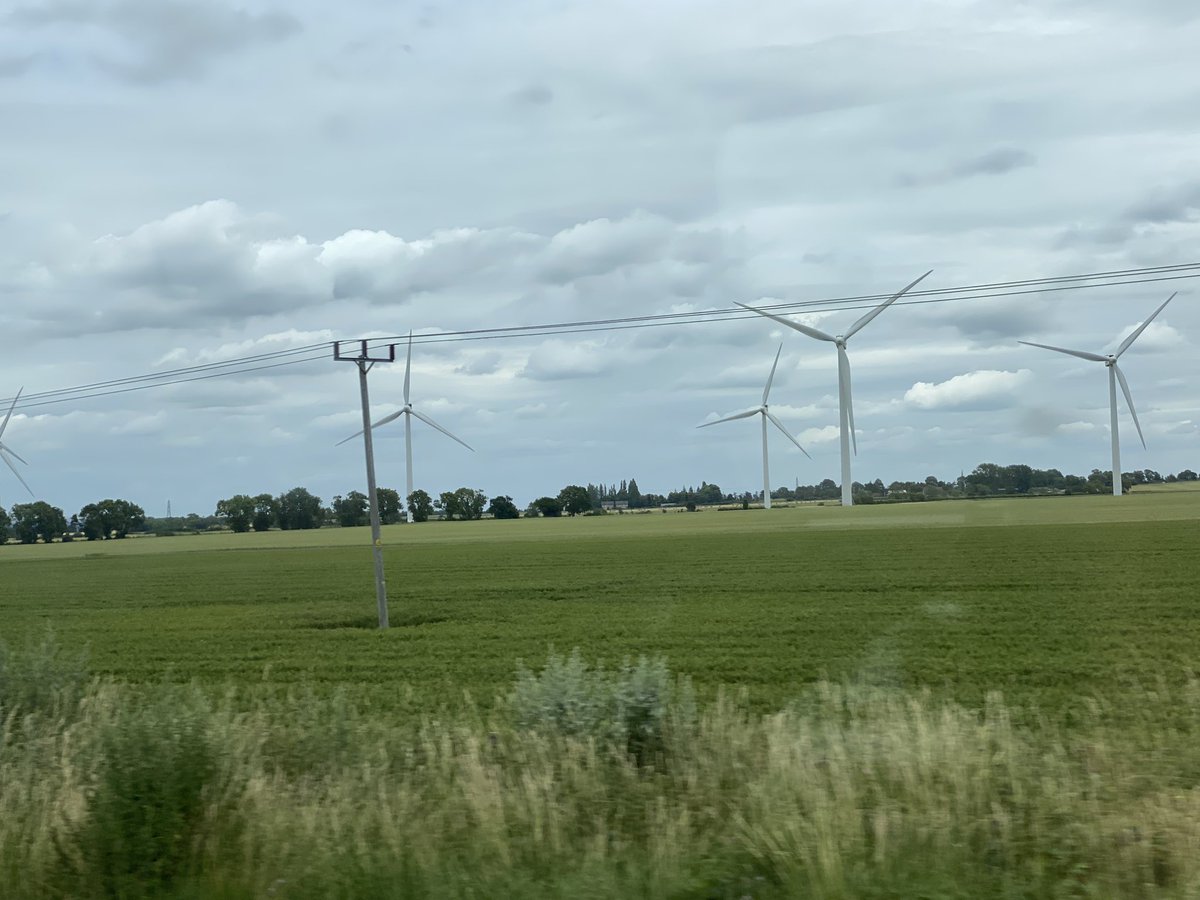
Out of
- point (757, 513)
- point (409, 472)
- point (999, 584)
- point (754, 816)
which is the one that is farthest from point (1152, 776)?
point (757, 513)

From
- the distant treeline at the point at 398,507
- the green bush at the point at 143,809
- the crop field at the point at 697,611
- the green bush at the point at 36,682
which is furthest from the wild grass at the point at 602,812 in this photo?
the distant treeline at the point at 398,507

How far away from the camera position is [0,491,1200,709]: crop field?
76.3 ft

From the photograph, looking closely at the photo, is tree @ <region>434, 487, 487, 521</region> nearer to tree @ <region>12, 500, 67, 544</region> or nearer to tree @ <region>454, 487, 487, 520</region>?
tree @ <region>454, 487, 487, 520</region>

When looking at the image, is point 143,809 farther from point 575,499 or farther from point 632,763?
point 575,499

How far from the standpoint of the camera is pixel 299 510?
438ft

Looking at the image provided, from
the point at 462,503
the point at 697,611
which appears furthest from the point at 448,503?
the point at 697,611

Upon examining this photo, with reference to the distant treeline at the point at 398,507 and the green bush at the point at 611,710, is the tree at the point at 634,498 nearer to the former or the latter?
the distant treeline at the point at 398,507

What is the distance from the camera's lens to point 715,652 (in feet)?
86.2

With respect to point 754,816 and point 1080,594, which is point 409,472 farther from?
point 754,816

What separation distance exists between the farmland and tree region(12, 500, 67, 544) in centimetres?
10506

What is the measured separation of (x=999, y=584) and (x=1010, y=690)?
23883 mm

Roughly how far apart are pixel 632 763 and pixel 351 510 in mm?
129183

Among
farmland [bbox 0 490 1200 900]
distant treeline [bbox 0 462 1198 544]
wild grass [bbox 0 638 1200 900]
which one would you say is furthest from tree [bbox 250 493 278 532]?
wild grass [bbox 0 638 1200 900]

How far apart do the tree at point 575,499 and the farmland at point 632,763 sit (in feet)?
357
